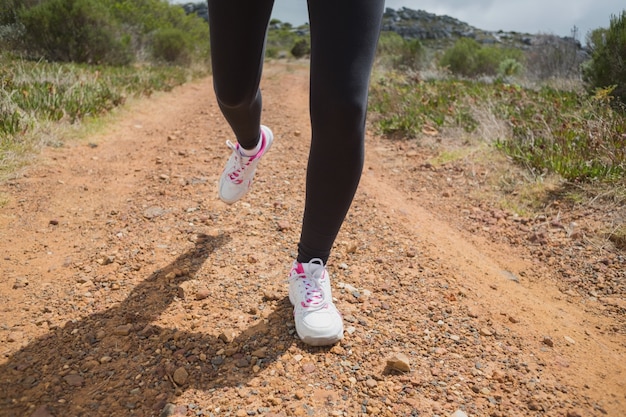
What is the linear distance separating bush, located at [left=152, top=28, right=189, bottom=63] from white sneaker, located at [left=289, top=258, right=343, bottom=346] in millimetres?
12594

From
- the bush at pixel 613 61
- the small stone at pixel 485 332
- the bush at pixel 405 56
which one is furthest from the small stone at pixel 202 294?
the bush at pixel 405 56

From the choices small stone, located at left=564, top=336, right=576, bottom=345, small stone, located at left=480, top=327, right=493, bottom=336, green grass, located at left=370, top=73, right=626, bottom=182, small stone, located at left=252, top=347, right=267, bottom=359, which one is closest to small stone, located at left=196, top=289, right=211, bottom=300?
small stone, located at left=252, top=347, right=267, bottom=359

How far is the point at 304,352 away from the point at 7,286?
1.22 m

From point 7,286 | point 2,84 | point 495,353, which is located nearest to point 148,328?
point 7,286

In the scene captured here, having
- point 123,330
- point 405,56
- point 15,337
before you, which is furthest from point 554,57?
point 15,337

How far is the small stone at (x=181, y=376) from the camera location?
1.33 metres

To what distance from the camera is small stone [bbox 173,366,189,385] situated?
133 cm

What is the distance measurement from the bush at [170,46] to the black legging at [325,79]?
1229cm

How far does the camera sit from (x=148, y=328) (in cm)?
156

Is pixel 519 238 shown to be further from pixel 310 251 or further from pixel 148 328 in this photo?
pixel 148 328

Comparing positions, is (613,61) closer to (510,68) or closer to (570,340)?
(570,340)

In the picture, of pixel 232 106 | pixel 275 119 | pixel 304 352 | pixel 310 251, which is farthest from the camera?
pixel 275 119

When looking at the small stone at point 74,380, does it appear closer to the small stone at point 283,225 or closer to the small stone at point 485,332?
the small stone at point 283,225

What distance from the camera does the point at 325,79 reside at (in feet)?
4.09
